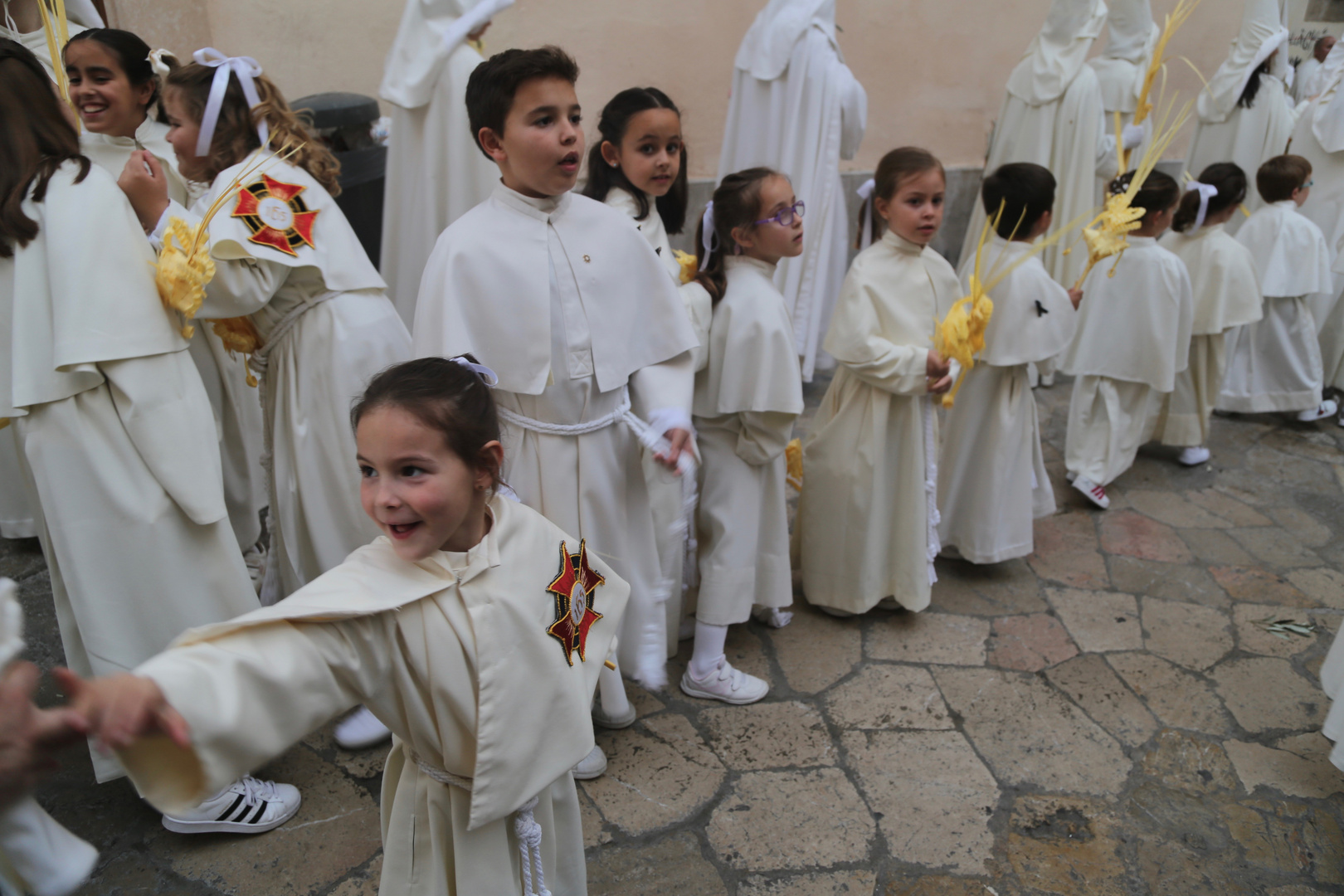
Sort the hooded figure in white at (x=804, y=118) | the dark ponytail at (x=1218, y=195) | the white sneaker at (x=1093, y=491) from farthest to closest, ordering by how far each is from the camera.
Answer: the hooded figure in white at (x=804, y=118) < the dark ponytail at (x=1218, y=195) < the white sneaker at (x=1093, y=491)

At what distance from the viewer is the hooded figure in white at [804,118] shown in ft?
17.1

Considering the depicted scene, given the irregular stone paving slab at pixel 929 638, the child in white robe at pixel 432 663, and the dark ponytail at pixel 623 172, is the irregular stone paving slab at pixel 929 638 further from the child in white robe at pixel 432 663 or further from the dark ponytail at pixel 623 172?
the child in white robe at pixel 432 663

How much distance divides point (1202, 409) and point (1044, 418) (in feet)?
2.84

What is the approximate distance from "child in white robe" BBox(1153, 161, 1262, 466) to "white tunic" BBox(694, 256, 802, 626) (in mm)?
2841

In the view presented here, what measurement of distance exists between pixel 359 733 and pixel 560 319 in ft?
4.65

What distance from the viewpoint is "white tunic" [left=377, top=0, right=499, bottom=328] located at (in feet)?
12.9

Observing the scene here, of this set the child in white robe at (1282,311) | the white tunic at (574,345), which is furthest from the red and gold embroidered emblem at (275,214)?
the child in white robe at (1282,311)

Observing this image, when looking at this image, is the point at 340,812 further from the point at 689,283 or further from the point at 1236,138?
the point at 1236,138

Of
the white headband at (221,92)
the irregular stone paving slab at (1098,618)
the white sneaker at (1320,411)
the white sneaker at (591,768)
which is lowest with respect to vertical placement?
the irregular stone paving slab at (1098,618)

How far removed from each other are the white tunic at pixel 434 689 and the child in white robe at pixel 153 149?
5.47 ft

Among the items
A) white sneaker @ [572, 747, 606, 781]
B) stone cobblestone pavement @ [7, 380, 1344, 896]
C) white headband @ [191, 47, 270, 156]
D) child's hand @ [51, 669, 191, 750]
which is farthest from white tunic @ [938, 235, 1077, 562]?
child's hand @ [51, 669, 191, 750]

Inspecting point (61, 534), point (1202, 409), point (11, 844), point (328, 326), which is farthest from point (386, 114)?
point (11, 844)

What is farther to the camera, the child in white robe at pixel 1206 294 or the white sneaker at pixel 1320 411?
the white sneaker at pixel 1320 411

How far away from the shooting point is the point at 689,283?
290cm
